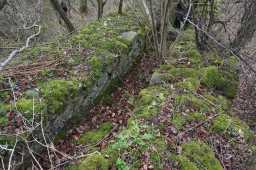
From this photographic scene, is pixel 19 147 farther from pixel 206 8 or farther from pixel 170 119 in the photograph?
pixel 206 8

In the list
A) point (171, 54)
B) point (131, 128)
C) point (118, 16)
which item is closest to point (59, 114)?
point (131, 128)

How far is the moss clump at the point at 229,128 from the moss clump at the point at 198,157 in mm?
541

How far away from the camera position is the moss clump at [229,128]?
476 cm

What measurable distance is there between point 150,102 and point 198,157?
1.34 m

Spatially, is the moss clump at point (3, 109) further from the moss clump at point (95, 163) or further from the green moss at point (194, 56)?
the green moss at point (194, 56)

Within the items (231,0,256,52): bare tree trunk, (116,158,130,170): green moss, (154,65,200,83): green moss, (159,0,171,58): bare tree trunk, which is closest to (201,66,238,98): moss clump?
(154,65,200,83): green moss

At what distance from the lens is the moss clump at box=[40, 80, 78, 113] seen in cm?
494

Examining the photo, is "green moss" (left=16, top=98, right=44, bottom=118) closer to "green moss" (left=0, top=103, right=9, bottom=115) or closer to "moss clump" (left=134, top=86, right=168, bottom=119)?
"green moss" (left=0, top=103, right=9, bottom=115)

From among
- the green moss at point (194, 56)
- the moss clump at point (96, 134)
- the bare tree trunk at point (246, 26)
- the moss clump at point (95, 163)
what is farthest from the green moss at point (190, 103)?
the bare tree trunk at point (246, 26)

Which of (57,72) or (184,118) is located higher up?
(57,72)

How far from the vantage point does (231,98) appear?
6.05 meters

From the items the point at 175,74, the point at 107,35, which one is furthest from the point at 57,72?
the point at 175,74

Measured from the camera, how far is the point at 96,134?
527 cm

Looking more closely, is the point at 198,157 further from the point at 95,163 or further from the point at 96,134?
the point at 96,134
